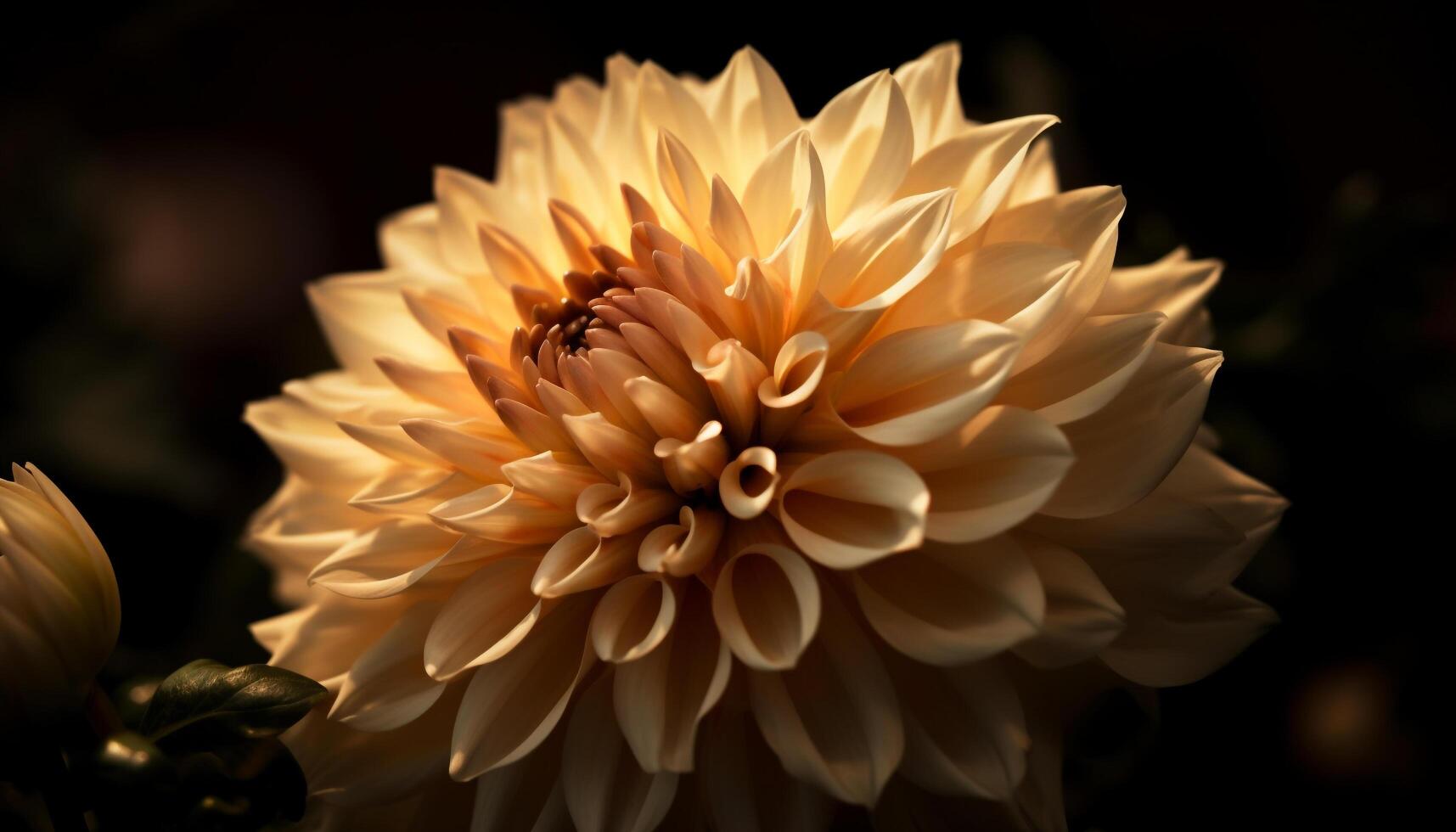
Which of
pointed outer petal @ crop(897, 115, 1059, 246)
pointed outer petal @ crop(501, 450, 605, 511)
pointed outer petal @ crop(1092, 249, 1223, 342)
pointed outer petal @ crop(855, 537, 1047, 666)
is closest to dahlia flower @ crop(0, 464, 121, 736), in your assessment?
pointed outer petal @ crop(501, 450, 605, 511)

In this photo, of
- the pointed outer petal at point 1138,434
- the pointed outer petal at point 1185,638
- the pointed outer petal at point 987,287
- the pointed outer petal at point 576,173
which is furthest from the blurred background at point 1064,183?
the pointed outer petal at point 576,173

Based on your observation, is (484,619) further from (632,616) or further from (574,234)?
(574,234)

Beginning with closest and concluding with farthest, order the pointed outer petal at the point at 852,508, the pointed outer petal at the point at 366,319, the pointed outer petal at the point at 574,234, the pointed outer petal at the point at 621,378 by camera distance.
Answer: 1. the pointed outer petal at the point at 852,508
2. the pointed outer petal at the point at 621,378
3. the pointed outer petal at the point at 574,234
4. the pointed outer petal at the point at 366,319

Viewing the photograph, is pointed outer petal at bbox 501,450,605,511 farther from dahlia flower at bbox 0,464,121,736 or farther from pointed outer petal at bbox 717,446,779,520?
dahlia flower at bbox 0,464,121,736

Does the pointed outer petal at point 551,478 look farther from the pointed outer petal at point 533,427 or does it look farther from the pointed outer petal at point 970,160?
the pointed outer petal at point 970,160

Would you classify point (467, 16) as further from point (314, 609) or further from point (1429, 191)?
point (1429, 191)

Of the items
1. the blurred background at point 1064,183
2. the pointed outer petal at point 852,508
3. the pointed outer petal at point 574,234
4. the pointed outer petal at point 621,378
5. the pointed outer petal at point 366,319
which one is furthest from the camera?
the blurred background at point 1064,183

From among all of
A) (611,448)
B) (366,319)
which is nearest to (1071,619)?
(611,448)
